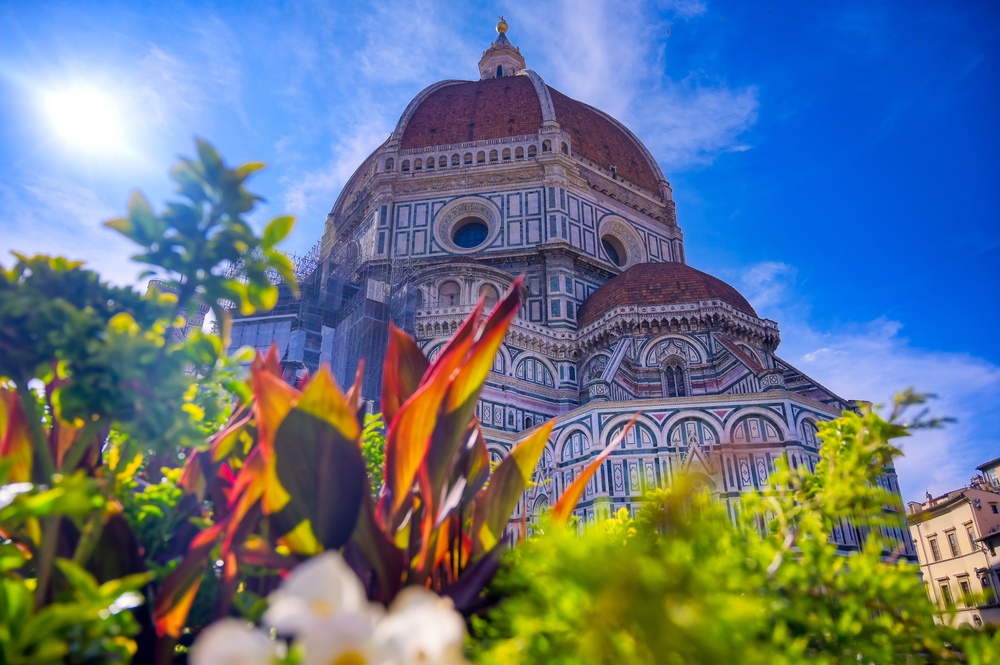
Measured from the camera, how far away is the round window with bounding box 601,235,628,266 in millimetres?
20344

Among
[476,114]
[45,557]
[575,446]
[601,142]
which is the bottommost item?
[45,557]

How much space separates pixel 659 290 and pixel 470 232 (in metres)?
6.84

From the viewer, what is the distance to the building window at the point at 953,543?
68.8ft

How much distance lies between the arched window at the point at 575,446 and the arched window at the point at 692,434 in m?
1.76

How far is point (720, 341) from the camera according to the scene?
1474cm

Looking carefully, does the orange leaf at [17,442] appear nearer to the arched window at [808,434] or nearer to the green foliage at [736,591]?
the green foliage at [736,591]

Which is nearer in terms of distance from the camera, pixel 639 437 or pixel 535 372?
pixel 639 437

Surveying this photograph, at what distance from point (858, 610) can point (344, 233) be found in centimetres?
2262

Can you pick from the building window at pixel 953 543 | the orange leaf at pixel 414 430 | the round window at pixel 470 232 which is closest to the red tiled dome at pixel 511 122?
the round window at pixel 470 232

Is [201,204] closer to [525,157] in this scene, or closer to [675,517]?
[675,517]

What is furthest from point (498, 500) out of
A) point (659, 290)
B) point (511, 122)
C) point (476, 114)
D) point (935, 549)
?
point (935, 549)

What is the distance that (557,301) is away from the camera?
690 inches

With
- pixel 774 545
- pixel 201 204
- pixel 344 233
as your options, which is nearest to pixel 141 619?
pixel 201 204

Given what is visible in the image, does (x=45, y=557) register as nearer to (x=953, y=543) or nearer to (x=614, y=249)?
(x=614, y=249)
